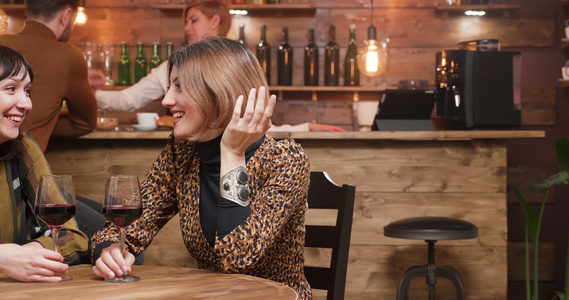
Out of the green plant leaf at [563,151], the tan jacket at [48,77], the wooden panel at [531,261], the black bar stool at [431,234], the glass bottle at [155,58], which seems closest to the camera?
the black bar stool at [431,234]

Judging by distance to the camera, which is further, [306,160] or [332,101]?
[332,101]

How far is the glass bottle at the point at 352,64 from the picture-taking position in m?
4.81

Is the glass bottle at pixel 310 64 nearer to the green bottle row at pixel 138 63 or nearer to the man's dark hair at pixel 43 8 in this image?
the green bottle row at pixel 138 63

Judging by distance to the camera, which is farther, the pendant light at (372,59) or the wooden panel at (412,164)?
the pendant light at (372,59)

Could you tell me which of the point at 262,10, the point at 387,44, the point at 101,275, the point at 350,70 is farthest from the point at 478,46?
the point at 101,275

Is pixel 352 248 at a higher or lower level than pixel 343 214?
lower

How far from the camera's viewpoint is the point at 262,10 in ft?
16.2

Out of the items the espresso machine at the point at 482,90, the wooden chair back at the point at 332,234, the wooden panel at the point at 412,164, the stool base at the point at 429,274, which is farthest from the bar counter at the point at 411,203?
the wooden chair back at the point at 332,234

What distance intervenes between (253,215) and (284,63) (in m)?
3.51

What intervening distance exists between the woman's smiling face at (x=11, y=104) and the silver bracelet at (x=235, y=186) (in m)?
0.58

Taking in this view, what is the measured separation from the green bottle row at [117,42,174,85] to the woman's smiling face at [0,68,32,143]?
323cm

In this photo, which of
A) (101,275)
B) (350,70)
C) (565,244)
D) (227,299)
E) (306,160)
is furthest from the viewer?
(350,70)

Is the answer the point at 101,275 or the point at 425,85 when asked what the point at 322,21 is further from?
the point at 101,275

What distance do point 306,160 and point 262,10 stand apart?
3551 mm
